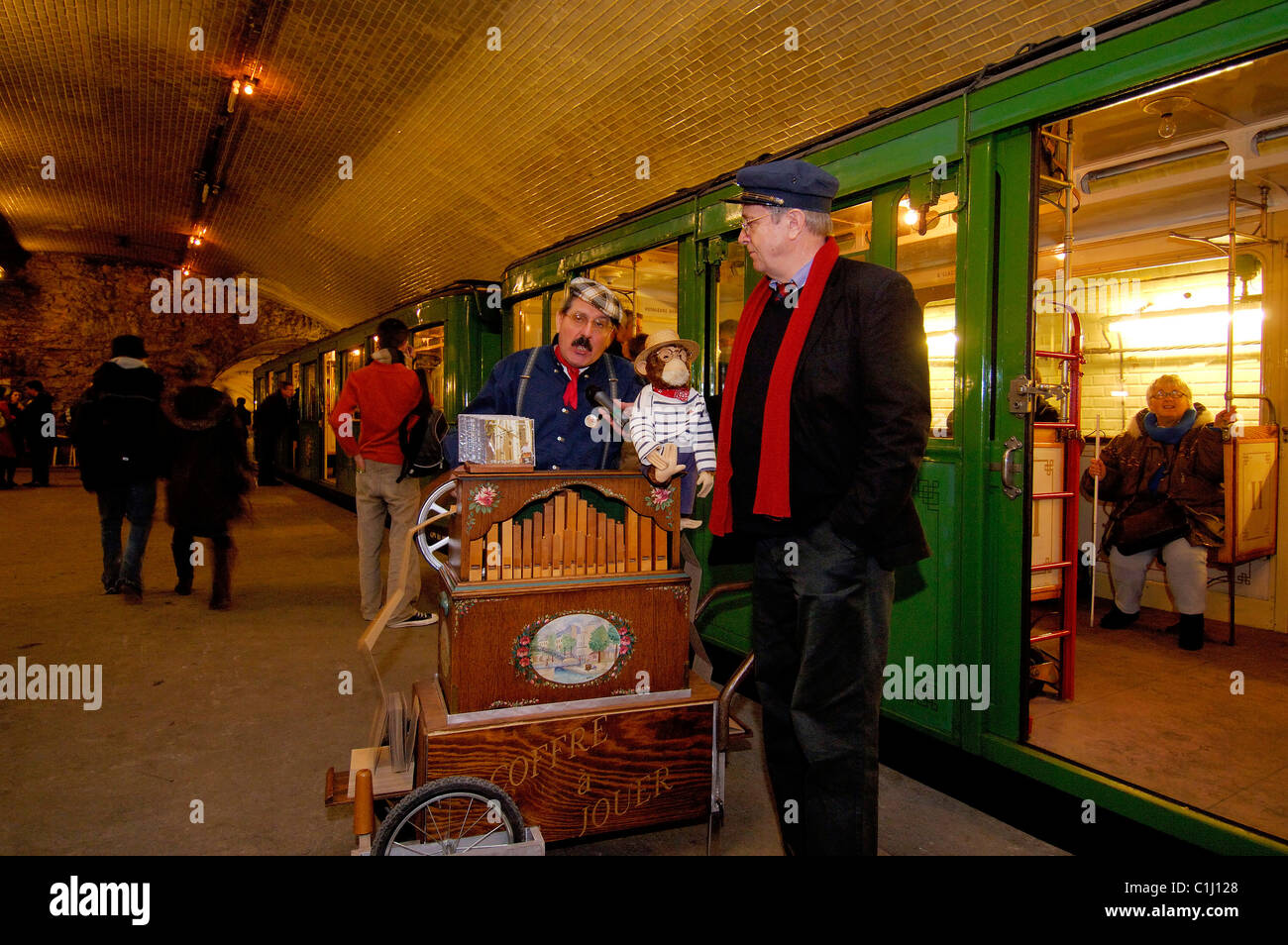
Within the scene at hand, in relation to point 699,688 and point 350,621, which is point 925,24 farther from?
point 350,621

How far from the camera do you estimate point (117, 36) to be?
314 inches

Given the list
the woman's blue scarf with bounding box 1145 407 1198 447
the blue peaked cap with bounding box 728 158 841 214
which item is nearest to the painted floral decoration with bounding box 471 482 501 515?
the blue peaked cap with bounding box 728 158 841 214

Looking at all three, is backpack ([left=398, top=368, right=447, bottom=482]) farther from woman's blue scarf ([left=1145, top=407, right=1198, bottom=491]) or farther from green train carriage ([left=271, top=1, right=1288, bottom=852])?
woman's blue scarf ([left=1145, top=407, right=1198, bottom=491])

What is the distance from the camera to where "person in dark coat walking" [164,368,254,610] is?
19.0 ft

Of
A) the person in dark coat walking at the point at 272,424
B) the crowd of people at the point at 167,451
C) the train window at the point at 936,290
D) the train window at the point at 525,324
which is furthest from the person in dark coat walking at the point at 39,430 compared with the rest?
the train window at the point at 936,290

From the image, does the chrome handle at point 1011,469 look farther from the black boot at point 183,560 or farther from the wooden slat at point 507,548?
the black boot at point 183,560

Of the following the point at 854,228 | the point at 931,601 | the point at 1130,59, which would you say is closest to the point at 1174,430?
the point at 854,228

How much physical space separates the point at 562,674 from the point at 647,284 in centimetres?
749

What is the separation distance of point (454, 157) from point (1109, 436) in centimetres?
750

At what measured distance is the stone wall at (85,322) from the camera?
18531 millimetres

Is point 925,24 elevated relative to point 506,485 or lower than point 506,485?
elevated

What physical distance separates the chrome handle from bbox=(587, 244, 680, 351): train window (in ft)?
10.5

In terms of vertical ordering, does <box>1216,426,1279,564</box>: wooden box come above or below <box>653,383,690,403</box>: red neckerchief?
below
